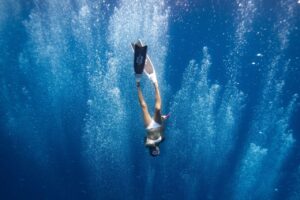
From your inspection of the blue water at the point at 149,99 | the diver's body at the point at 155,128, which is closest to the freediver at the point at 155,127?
the diver's body at the point at 155,128

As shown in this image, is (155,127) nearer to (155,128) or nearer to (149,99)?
(155,128)

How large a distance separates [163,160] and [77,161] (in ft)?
11.6

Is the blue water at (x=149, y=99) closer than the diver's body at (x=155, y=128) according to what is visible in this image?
No

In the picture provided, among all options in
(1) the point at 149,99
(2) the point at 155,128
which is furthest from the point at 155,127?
(1) the point at 149,99

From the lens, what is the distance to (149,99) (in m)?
10.4

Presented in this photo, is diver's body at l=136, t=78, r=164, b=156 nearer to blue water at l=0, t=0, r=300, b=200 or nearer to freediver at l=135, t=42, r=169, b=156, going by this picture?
freediver at l=135, t=42, r=169, b=156

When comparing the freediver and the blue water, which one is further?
the blue water

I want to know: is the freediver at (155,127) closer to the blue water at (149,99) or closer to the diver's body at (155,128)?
the diver's body at (155,128)

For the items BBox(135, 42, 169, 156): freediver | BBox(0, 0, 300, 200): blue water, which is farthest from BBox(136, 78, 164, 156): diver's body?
BBox(0, 0, 300, 200): blue water

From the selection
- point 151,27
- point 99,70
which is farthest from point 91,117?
point 151,27

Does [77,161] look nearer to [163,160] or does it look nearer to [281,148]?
[163,160]

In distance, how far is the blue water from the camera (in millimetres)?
10555

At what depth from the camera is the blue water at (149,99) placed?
1055 centimetres

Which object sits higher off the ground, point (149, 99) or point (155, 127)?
point (155, 127)
